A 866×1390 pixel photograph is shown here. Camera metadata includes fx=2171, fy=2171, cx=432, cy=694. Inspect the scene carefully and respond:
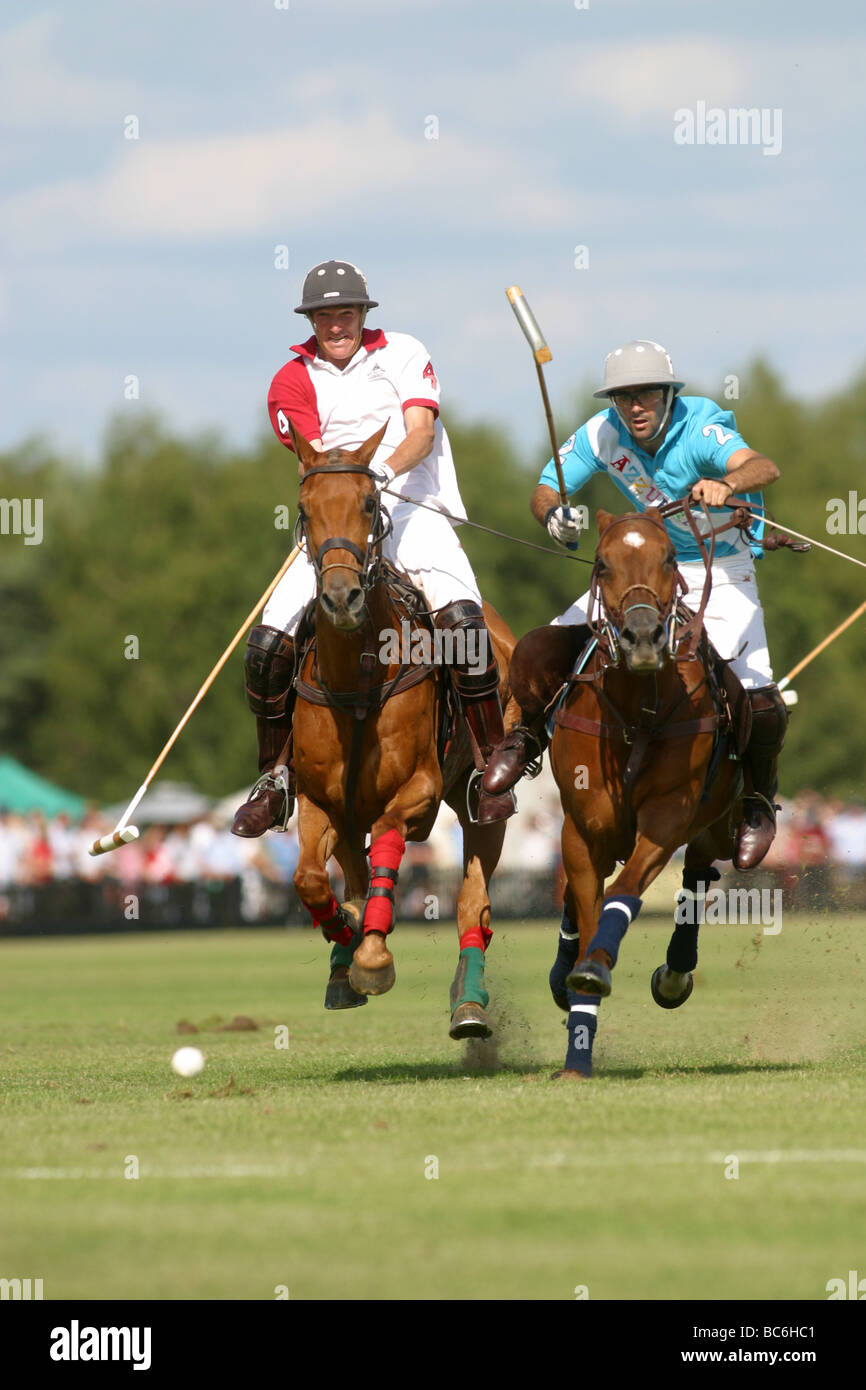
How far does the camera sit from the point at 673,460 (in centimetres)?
1087

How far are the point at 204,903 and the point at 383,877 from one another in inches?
1101

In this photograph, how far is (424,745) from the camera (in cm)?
1058

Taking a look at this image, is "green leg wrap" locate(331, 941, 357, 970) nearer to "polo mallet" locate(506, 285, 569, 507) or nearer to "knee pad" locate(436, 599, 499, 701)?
"knee pad" locate(436, 599, 499, 701)

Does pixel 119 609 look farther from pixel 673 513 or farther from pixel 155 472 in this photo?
pixel 673 513

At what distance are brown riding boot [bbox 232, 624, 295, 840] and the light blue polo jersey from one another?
1.72 m

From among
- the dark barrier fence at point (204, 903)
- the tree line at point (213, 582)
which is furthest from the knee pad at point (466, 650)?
the tree line at point (213, 582)

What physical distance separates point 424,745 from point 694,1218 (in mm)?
4890

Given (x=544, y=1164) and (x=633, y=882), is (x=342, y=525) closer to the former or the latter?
(x=633, y=882)

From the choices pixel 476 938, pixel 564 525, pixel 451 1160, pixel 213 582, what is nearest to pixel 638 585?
pixel 564 525

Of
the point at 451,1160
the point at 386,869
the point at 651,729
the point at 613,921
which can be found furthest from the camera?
the point at 386,869

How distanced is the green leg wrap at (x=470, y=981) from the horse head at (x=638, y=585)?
1906mm

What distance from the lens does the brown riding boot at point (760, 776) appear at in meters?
10.8
